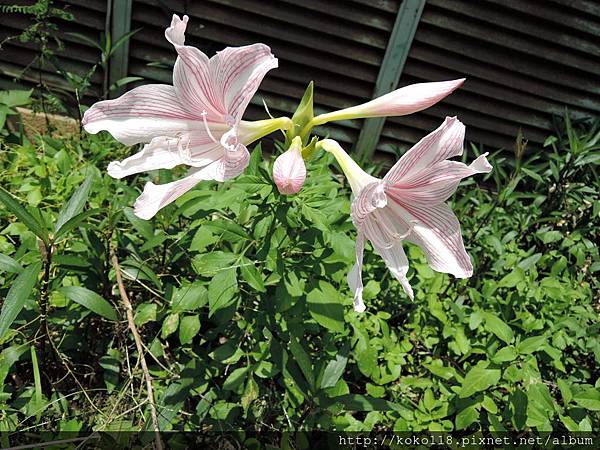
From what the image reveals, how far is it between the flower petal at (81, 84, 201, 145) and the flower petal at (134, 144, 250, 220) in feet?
0.60

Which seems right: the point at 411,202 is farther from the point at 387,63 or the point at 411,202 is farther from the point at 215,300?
the point at 387,63

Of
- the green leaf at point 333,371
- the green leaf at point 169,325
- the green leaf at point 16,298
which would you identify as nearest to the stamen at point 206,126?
the green leaf at point 16,298

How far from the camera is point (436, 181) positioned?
4.69 ft

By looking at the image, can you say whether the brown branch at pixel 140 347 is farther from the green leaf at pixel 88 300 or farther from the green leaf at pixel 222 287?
the green leaf at pixel 222 287

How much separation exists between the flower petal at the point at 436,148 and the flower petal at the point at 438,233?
18cm

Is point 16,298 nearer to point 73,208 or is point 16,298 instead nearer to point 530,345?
point 73,208

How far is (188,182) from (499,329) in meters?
1.51

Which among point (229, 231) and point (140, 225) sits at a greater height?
point (229, 231)

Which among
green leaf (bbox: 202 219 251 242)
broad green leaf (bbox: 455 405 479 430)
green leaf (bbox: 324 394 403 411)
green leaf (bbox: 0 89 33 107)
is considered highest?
green leaf (bbox: 202 219 251 242)

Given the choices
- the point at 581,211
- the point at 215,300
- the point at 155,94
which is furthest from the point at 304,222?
the point at 581,211

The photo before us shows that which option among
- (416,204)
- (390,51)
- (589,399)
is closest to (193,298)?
(416,204)

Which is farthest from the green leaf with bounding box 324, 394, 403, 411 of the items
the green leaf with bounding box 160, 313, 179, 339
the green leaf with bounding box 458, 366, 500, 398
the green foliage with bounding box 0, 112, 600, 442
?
the green leaf with bounding box 160, 313, 179, 339

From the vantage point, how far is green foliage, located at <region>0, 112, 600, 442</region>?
179 centimetres

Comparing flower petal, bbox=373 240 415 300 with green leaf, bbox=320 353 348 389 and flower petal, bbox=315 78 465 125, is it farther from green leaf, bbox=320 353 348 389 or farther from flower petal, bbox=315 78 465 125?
green leaf, bbox=320 353 348 389
